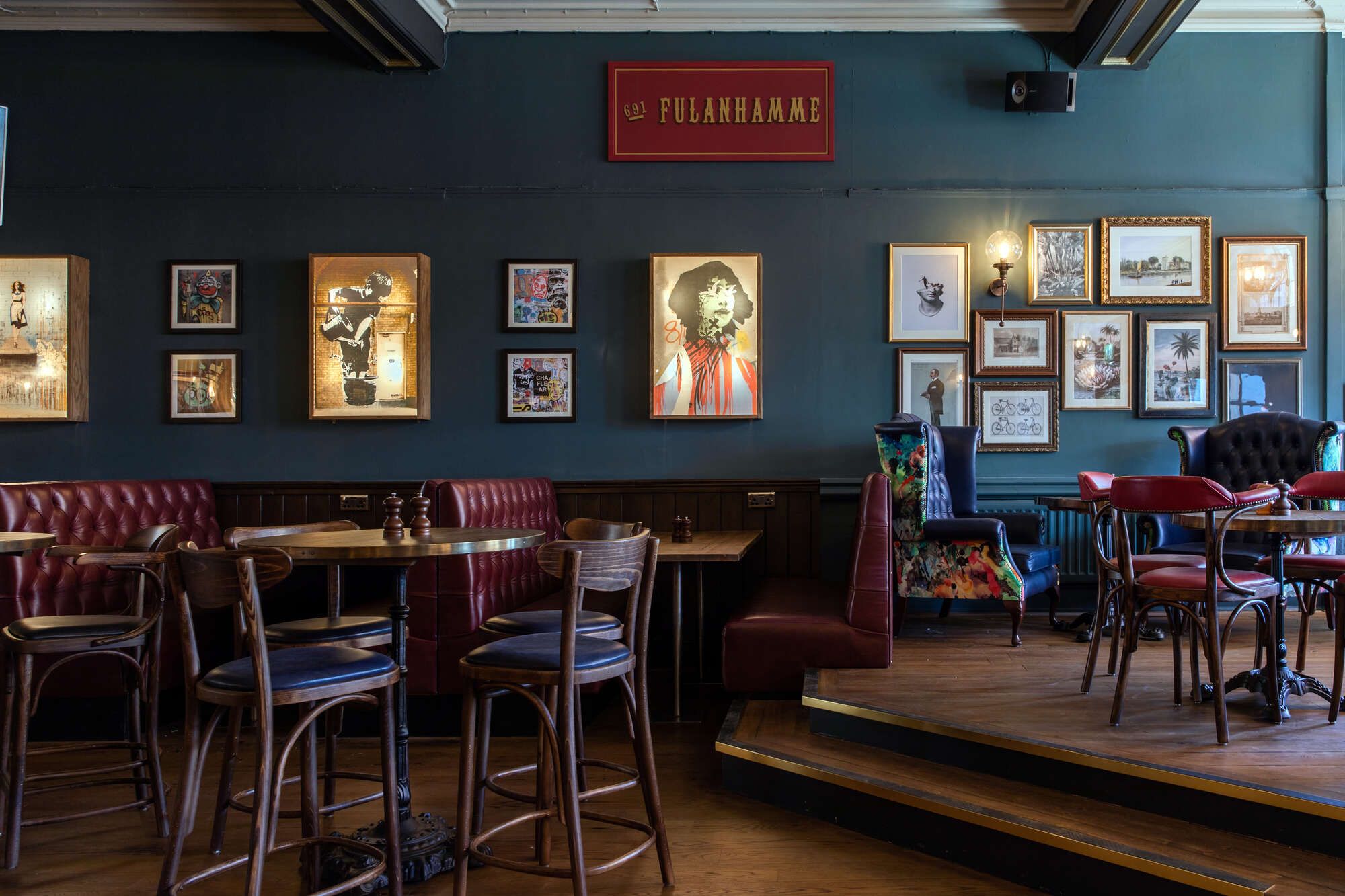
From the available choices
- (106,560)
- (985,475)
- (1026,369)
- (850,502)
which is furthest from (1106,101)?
(106,560)

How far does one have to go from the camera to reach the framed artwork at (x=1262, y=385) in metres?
5.73

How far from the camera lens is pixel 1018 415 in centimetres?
575

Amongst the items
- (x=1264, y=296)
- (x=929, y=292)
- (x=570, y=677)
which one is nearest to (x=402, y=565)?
(x=570, y=677)

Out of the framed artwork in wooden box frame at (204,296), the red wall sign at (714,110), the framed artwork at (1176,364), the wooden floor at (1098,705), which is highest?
the red wall sign at (714,110)

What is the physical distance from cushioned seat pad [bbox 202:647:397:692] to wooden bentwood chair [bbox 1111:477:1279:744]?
2519 millimetres

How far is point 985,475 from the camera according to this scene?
18.9 feet

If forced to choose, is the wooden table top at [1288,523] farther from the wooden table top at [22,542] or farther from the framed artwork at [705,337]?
the wooden table top at [22,542]

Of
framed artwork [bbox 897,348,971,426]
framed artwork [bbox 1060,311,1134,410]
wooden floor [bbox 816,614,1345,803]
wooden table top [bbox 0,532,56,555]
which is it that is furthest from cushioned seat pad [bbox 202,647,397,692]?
framed artwork [bbox 1060,311,1134,410]

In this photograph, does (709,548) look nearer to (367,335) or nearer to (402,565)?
(402,565)

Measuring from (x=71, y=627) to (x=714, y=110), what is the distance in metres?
4.44

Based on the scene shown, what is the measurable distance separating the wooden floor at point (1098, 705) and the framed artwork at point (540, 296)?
9.17ft

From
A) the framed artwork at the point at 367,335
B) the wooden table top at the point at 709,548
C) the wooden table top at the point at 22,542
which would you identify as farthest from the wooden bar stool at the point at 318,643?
the framed artwork at the point at 367,335

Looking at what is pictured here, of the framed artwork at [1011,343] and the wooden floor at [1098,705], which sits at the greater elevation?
the framed artwork at [1011,343]

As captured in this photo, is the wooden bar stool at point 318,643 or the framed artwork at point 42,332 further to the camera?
the framed artwork at point 42,332
